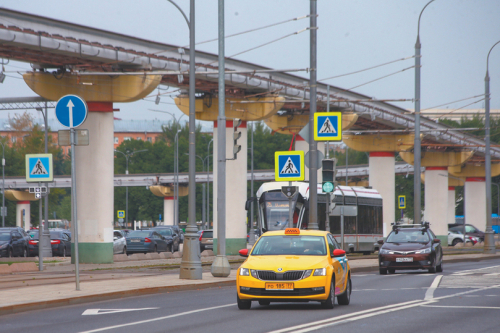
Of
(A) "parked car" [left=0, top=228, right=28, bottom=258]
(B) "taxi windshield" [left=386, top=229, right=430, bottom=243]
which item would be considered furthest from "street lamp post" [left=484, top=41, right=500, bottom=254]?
(A) "parked car" [left=0, top=228, right=28, bottom=258]

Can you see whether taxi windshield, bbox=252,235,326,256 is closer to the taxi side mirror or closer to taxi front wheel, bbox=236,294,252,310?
the taxi side mirror

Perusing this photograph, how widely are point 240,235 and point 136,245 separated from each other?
19.2ft

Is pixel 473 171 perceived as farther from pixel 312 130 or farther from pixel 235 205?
pixel 312 130

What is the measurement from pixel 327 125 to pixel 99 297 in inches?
419

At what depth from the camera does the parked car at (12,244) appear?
36.6 m

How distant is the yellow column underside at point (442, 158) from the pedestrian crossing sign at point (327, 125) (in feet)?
122

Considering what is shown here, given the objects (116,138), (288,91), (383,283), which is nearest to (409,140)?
(288,91)

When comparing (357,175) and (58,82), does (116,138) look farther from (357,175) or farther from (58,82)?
(58,82)

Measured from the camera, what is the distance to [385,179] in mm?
53375

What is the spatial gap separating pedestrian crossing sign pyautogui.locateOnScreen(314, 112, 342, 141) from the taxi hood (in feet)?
35.5

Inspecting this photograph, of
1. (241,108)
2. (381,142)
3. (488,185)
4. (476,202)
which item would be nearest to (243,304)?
(241,108)

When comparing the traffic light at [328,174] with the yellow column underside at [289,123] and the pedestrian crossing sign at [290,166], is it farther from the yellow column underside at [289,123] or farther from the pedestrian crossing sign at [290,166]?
the yellow column underside at [289,123]

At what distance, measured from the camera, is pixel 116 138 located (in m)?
170

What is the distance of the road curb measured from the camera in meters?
13.1
